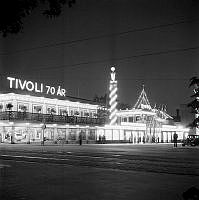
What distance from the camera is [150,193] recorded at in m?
9.95

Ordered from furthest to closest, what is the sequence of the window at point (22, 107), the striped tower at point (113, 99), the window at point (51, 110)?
the striped tower at point (113, 99), the window at point (51, 110), the window at point (22, 107)

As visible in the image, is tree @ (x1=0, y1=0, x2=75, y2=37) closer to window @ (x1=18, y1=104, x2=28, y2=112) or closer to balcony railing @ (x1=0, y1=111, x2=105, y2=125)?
balcony railing @ (x1=0, y1=111, x2=105, y2=125)

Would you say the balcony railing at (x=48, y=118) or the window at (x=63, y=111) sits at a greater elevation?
the window at (x=63, y=111)

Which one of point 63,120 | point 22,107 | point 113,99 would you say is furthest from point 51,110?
point 113,99

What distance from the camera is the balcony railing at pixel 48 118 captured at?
5841 centimetres

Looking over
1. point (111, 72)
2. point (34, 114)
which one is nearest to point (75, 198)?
point (34, 114)

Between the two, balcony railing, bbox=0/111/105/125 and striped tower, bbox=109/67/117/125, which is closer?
balcony railing, bbox=0/111/105/125

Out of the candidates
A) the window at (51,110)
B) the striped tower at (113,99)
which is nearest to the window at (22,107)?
the window at (51,110)

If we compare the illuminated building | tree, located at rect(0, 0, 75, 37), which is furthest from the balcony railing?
tree, located at rect(0, 0, 75, 37)

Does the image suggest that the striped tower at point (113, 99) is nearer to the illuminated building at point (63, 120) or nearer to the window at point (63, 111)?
the illuminated building at point (63, 120)

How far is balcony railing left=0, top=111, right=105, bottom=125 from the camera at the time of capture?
192 ft

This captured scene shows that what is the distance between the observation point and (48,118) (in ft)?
211

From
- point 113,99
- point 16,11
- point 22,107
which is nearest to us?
point 16,11

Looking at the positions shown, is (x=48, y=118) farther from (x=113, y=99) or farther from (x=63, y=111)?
(x=113, y=99)
